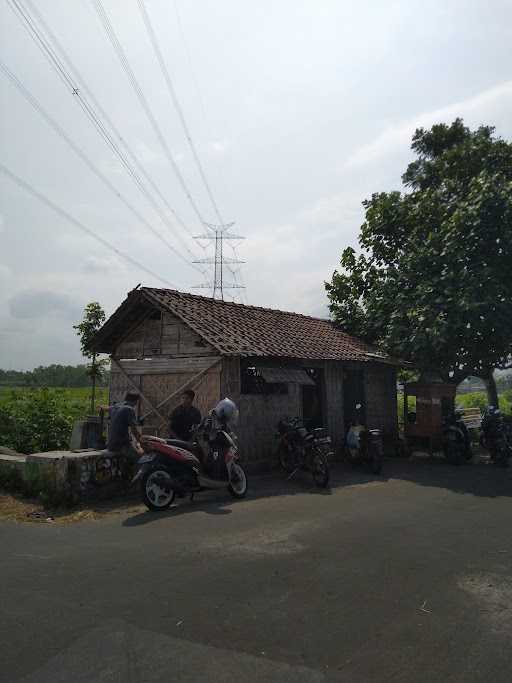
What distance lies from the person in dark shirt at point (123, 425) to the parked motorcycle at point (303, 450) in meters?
3.46

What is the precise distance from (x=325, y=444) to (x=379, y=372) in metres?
7.03

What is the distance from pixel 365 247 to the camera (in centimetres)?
1884

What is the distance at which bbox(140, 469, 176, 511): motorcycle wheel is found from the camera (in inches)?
295

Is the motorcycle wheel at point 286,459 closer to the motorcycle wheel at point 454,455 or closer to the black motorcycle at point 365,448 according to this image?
the black motorcycle at point 365,448

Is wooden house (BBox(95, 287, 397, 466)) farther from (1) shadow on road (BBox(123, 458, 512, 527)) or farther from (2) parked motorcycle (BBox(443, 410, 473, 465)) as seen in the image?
(2) parked motorcycle (BBox(443, 410, 473, 465))

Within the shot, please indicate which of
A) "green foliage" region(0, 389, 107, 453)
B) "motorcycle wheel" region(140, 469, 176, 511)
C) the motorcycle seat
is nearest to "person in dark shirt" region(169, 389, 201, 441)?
the motorcycle seat

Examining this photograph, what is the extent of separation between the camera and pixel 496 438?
12078mm

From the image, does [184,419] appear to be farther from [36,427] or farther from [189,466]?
[36,427]

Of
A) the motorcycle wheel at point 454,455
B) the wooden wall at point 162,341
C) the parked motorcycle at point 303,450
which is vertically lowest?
the motorcycle wheel at point 454,455

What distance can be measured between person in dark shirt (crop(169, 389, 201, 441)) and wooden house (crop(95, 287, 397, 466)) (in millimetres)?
1880

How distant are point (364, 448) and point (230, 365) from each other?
3.92m

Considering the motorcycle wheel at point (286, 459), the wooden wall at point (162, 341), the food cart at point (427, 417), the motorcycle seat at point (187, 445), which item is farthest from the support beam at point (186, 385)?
the food cart at point (427, 417)

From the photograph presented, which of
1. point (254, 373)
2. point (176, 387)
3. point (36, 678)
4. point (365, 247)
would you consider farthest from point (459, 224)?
point (36, 678)

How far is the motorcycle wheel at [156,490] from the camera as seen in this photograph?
24.6ft
